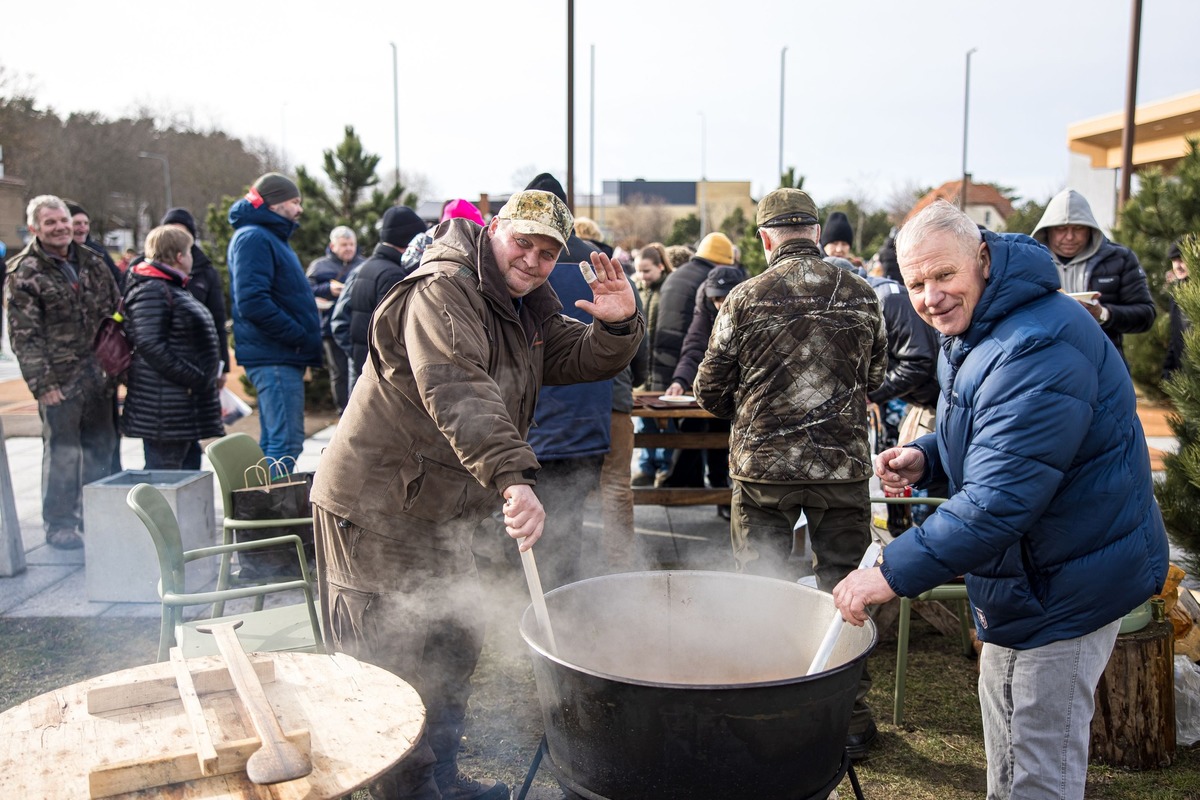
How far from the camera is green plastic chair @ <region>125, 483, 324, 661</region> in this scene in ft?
9.91

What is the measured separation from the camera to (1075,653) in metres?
2.15

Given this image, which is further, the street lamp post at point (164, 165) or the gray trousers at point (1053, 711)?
the street lamp post at point (164, 165)

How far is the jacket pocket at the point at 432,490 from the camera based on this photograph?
2.44 meters

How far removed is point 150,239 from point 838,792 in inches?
180

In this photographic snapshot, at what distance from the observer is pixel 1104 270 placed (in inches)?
196

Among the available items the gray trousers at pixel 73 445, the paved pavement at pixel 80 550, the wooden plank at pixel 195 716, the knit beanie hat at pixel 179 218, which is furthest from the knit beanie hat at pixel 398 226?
the wooden plank at pixel 195 716

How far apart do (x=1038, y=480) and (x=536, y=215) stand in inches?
55.1

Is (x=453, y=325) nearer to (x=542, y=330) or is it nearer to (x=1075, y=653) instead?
(x=542, y=330)

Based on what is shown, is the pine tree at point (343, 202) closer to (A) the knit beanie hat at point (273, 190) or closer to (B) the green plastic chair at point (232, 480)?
(A) the knit beanie hat at point (273, 190)

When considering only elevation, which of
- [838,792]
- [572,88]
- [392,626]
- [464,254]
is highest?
[572,88]

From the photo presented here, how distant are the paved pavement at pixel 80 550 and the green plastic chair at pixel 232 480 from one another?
103 centimetres

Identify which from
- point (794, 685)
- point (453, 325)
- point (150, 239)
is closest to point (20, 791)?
point (453, 325)

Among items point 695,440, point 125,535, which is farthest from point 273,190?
point 695,440

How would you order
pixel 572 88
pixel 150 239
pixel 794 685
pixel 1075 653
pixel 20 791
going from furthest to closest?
pixel 572 88, pixel 150 239, pixel 1075 653, pixel 794 685, pixel 20 791
